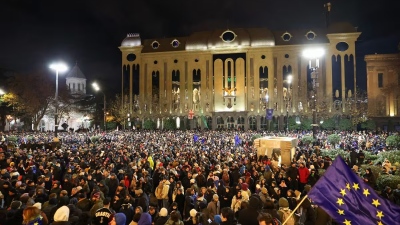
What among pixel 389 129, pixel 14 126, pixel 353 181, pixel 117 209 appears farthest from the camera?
pixel 14 126

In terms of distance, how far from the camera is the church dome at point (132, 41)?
64.3 m

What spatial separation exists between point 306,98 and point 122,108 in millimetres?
32602

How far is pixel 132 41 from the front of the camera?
6444cm

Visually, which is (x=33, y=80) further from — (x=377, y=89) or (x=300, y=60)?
(x=377, y=89)

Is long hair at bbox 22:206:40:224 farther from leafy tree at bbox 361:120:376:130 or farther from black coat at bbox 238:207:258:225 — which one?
A: leafy tree at bbox 361:120:376:130

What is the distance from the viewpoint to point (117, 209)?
831 centimetres

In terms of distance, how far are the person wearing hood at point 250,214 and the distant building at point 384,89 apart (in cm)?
5130

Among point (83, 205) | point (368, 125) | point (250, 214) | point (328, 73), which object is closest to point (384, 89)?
point (368, 125)

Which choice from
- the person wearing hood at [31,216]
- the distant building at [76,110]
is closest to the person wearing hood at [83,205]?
the person wearing hood at [31,216]

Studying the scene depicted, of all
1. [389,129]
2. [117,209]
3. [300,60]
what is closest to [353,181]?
[117,209]

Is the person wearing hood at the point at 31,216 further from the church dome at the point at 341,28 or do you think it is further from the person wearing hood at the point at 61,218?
the church dome at the point at 341,28

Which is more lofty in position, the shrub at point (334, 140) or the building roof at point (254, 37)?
the building roof at point (254, 37)

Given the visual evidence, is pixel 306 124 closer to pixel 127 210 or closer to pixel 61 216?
pixel 127 210

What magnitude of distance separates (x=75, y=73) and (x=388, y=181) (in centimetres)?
9230
